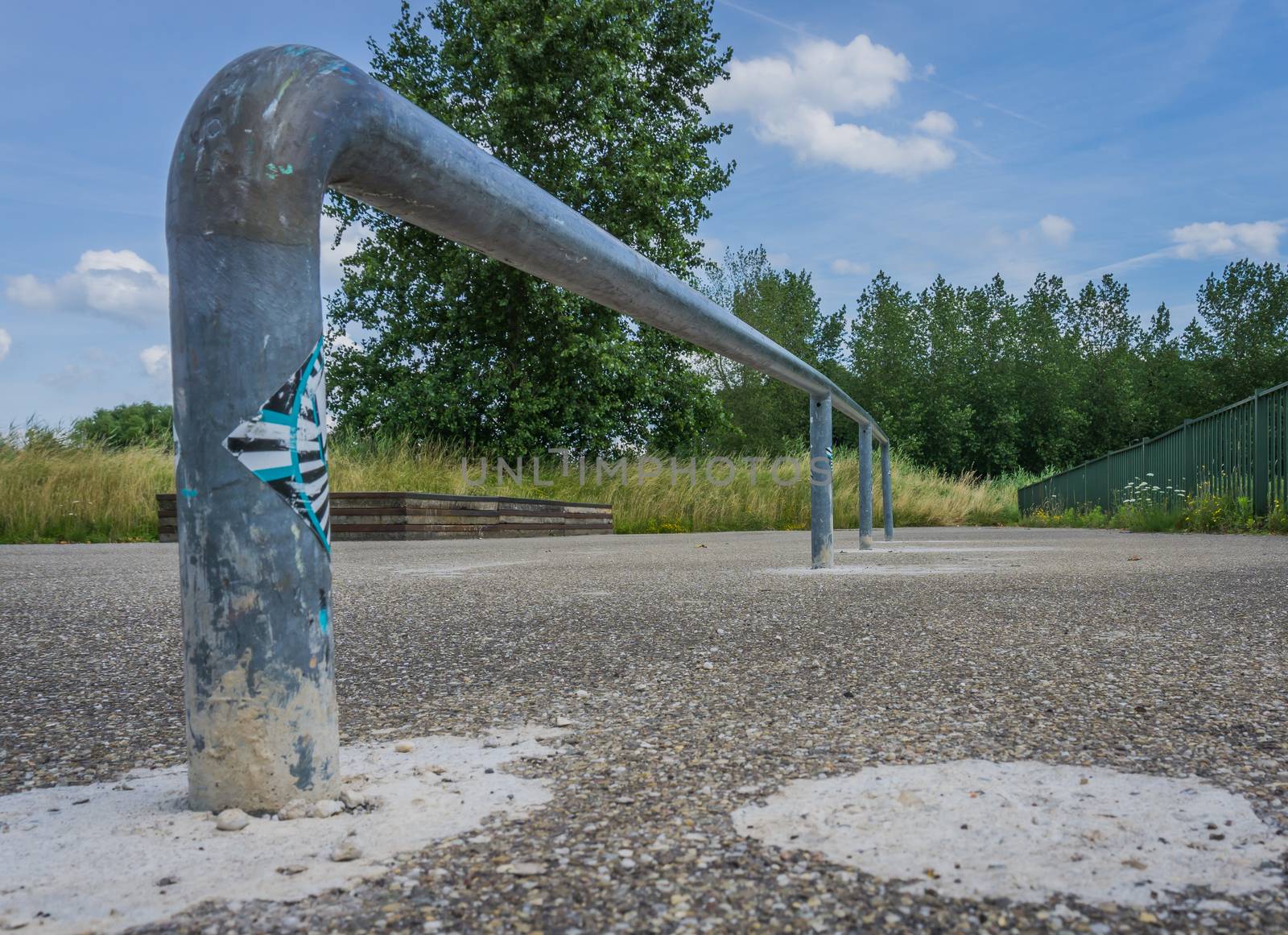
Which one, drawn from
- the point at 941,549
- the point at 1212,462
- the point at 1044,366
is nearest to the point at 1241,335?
the point at 1044,366

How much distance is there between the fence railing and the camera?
103 centimetres

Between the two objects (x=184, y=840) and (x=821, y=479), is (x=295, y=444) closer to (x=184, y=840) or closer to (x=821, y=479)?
(x=184, y=840)

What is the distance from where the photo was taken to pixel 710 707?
1.68 metres

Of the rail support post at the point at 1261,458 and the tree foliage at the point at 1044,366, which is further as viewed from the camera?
the tree foliage at the point at 1044,366

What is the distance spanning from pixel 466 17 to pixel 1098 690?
812 inches

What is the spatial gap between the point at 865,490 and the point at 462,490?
9.00 meters

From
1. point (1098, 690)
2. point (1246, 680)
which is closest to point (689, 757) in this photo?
point (1098, 690)

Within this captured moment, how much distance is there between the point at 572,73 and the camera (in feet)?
62.3

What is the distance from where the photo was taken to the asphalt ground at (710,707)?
87 cm

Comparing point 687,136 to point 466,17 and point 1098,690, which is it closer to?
point 466,17

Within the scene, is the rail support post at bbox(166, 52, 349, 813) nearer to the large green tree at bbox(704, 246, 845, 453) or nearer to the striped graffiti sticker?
the striped graffiti sticker

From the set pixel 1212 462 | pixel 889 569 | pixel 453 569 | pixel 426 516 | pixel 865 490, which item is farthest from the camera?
pixel 1212 462

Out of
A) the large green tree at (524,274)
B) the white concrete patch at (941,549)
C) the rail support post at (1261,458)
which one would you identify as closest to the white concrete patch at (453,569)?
the white concrete patch at (941,549)

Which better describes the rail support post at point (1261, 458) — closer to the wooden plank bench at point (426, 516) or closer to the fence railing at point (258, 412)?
the wooden plank bench at point (426, 516)
